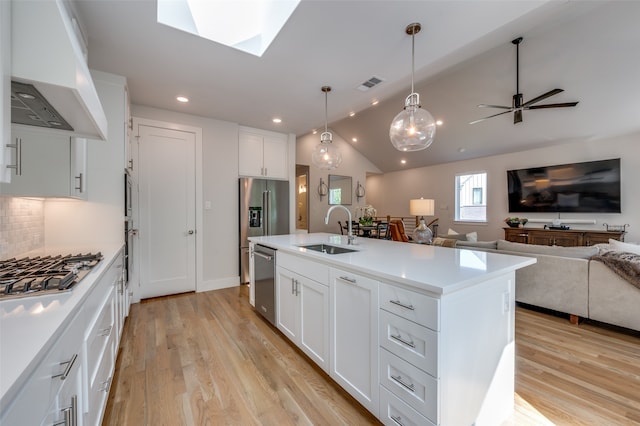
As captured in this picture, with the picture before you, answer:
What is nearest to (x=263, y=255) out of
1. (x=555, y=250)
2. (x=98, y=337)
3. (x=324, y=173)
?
(x=98, y=337)

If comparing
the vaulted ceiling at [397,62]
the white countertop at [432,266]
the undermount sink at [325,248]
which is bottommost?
the undermount sink at [325,248]

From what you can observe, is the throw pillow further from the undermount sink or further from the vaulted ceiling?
the vaulted ceiling

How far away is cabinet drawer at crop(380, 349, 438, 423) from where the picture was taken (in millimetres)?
1157

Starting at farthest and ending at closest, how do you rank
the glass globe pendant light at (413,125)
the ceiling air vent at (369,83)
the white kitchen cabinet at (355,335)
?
the ceiling air vent at (369,83), the glass globe pendant light at (413,125), the white kitchen cabinet at (355,335)

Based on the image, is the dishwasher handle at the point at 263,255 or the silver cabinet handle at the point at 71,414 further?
the dishwasher handle at the point at 263,255

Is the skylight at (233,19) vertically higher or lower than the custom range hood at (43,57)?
higher

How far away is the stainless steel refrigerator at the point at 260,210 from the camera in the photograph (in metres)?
4.29

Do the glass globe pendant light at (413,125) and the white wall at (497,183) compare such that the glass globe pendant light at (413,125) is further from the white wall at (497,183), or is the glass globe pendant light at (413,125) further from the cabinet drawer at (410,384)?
the white wall at (497,183)

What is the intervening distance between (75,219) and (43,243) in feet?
0.98

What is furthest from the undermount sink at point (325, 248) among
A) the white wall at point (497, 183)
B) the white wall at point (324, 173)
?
the white wall at point (497, 183)

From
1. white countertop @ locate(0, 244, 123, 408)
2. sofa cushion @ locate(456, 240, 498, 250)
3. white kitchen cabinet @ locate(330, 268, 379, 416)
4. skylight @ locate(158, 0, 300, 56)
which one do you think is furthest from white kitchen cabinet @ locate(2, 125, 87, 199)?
sofa cushion @ locate(456, 240, 498, 250)

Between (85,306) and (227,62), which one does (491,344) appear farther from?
(227,62)

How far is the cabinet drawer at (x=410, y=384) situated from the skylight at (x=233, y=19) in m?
2.38

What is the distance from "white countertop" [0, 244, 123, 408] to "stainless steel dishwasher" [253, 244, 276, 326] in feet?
4.98
